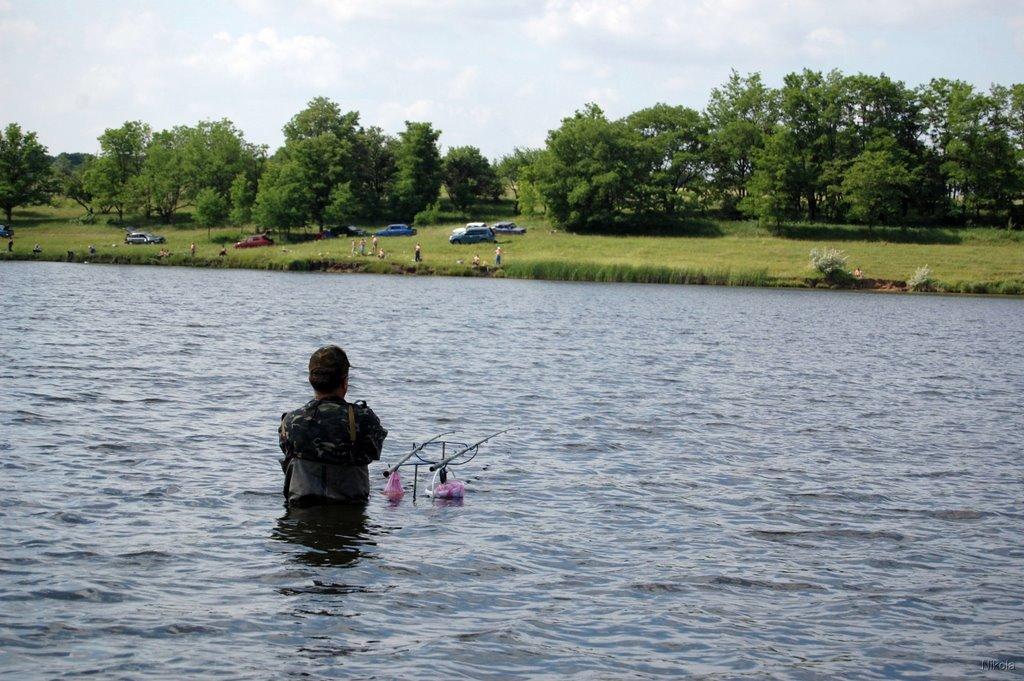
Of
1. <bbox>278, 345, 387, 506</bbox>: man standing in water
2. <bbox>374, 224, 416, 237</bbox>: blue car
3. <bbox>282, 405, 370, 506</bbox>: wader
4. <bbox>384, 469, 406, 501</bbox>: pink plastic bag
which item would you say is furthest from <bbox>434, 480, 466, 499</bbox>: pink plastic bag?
<bbox>374, 224, 416, 237</bbox>: blue car

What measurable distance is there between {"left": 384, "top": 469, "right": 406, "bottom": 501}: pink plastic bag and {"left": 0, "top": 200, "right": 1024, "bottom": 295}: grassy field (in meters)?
69.9

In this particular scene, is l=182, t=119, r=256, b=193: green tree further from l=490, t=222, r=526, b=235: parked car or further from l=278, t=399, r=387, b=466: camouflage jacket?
l=278, t=399, r=387, b=466: camouflage jacket

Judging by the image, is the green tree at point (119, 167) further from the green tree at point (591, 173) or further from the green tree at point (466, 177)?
the green tree at point (591, 173)

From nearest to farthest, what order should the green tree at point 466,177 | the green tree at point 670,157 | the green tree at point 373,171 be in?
the green tree at point 670,157 < the green tree at point 373,171 < the green tree at point 466,177

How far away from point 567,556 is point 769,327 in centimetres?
3691

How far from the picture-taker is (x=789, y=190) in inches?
4373

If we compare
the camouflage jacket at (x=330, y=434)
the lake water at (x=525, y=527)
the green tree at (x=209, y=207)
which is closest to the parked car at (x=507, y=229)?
the green tree at (x=209, y=207)

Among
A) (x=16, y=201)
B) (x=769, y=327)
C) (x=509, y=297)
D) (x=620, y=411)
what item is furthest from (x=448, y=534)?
(x=16, y=201)

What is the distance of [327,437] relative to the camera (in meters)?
12.1

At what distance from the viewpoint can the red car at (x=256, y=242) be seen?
105m

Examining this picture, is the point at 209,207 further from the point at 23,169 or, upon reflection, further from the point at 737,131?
the point at 737,131

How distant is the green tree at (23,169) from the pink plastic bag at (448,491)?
12594 cm

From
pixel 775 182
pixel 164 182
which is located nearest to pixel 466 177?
pixel 164 182

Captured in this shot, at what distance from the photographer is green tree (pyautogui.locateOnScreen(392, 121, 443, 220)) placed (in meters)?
127
